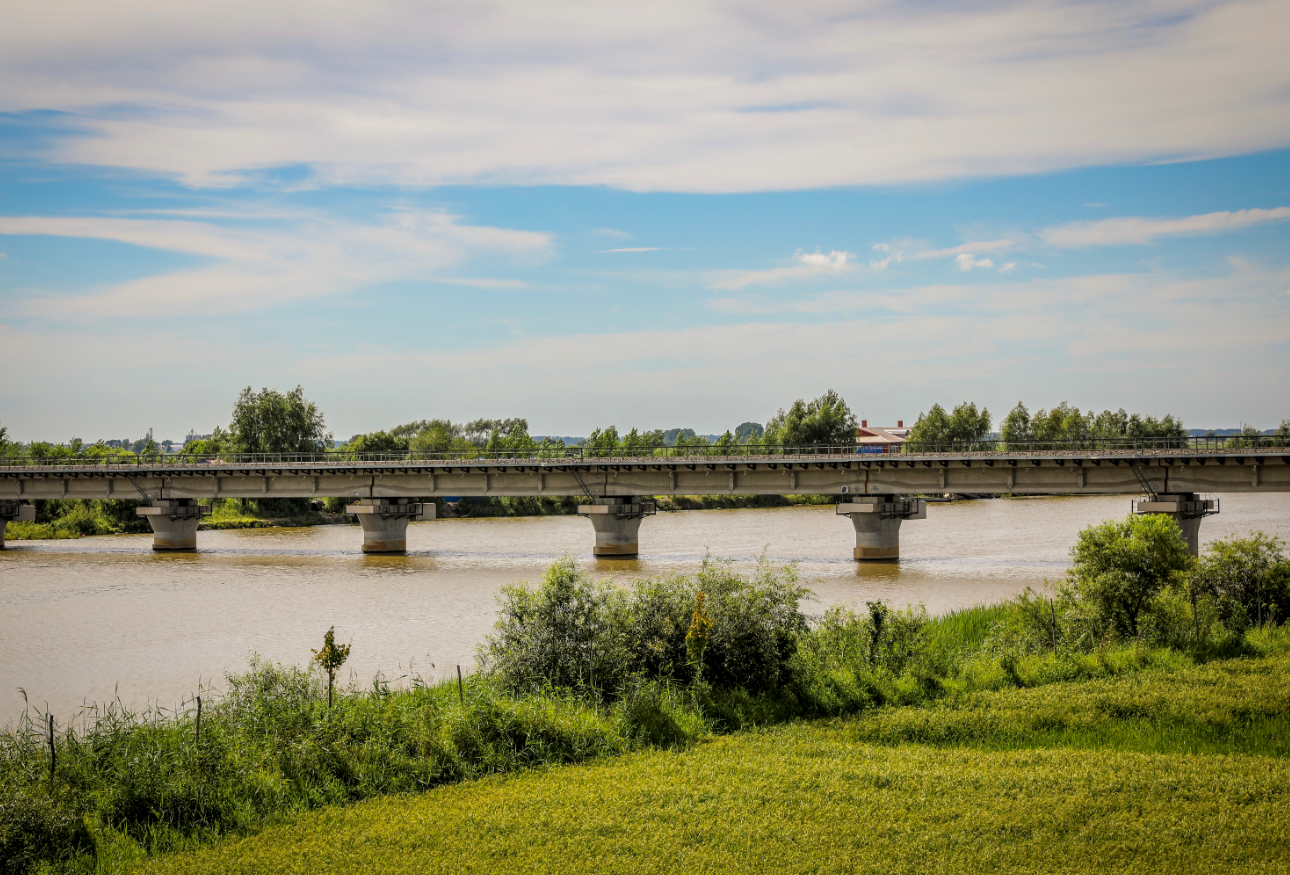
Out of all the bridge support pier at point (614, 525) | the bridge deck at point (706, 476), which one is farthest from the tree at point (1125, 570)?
the bridge support pier at point (614, 525)

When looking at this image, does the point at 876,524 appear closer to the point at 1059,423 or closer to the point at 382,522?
the point at 382,522

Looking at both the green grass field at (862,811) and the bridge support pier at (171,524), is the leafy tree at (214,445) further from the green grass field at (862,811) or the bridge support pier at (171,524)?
the green grass field at (862,811)

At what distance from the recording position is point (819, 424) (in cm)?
14125

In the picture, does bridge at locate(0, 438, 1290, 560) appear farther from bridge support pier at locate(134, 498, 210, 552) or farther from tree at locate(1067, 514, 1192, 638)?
tree at locate(1067, 514, 1192, 638)

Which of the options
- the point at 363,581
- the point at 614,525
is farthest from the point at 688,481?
the point at 363,581

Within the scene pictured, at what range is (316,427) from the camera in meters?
126

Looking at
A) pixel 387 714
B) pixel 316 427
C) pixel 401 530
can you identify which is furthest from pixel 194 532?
pixel 387 714

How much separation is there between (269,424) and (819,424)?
73822 millimetres

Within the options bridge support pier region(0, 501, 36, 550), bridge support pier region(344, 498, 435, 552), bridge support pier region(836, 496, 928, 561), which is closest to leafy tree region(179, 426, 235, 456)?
bridge support pier region(0, 501, 36, 550)

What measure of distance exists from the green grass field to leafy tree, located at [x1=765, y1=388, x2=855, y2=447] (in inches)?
4822

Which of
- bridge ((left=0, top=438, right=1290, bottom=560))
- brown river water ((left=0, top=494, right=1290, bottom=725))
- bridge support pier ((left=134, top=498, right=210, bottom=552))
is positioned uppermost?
bridge ((left=0, top=438, right=1290, bottom=560))

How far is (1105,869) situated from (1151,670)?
39.0 ft

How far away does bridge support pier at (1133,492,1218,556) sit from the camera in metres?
53.2

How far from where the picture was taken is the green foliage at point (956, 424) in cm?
15821
